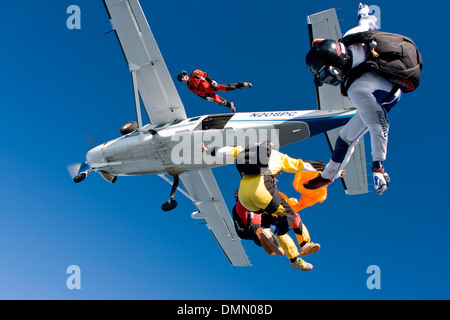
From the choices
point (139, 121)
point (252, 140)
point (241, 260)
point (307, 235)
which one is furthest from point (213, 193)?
point (307, 235)

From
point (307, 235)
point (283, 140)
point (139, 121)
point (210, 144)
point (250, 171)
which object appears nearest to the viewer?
point (250, 171)

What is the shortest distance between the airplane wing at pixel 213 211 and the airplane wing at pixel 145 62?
93.6 inches

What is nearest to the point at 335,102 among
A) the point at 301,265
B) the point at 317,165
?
the point at 317,165

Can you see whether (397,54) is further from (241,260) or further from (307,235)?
(241,260)

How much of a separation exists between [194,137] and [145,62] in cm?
245

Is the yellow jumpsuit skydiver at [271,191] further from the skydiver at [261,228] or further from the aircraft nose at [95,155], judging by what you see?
the aircraft nose at [95,155]

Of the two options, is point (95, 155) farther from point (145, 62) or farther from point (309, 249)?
point (309, 249)

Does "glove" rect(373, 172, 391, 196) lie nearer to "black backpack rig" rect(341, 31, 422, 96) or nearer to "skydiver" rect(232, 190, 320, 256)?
"black backpack rig" rect(341, 31, 422, 96)

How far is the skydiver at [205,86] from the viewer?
36.6ft

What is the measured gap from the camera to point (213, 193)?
14.0 metres

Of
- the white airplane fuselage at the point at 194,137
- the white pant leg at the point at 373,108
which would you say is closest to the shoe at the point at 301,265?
the white pant leg at the point at 373,108

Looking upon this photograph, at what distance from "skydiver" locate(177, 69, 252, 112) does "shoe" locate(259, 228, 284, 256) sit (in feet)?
16.9

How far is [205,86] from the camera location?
1115 cm

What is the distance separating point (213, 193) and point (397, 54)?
8.98 metres
